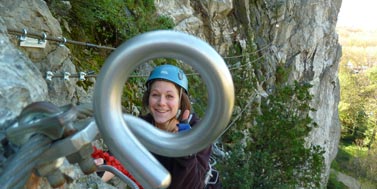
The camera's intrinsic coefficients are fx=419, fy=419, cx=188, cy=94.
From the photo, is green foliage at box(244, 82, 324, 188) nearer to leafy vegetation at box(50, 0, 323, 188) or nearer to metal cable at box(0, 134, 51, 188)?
leafy vegetation at box(50, 0, 323, 188)

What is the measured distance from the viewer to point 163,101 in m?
1.87

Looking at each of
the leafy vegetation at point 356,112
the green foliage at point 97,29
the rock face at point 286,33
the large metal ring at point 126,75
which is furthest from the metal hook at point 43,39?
the leafy vegetation at point 356,112

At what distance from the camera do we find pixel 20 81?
1100 mm

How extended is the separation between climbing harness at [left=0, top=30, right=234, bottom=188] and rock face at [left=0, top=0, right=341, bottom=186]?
0.68ft

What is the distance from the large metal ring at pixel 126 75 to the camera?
0.58m

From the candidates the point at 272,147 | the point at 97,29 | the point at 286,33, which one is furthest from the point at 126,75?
the point at 286,33

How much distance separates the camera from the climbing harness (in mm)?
587

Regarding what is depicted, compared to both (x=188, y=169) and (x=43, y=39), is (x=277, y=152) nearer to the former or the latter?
(x=43, y=39)

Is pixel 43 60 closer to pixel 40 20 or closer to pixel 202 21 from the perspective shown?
pixel 40 20

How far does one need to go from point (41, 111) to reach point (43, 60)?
2.08 metres

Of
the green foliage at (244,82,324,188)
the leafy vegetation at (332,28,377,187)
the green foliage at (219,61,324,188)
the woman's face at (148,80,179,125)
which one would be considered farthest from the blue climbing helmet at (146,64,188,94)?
the leafy vegetation at (332,28,377,187)

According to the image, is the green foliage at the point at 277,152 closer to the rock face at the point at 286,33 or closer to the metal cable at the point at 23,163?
the rock face at the point at 286,33

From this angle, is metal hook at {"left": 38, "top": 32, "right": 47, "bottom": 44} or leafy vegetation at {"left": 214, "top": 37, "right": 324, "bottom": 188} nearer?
metal hook at {"left": 38, "top": 32, "right": 47, "bottom": 44}

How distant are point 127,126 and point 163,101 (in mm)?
1241
